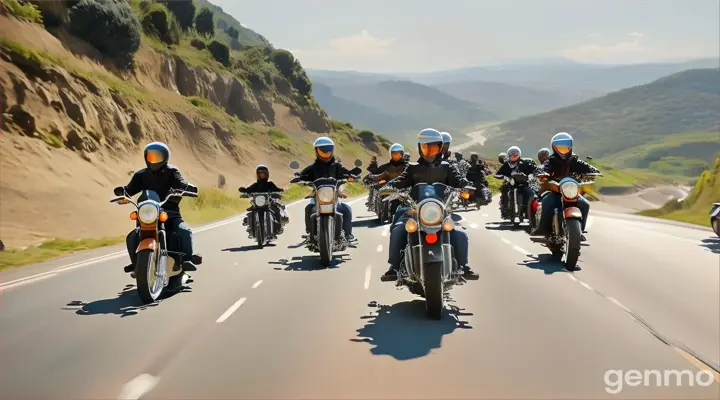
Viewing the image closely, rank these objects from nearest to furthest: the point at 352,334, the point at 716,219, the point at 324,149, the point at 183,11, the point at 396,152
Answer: the point at 352,334 → the point at 324,149 → the point at 716,219 → the point at 396,152 → the point at 183,11

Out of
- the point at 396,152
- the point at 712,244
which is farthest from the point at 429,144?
the point at 712,244

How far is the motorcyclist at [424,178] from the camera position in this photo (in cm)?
973

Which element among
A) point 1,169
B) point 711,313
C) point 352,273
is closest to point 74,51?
point 1,169

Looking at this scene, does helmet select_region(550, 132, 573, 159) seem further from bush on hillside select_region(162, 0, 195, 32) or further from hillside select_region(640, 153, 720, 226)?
bush on hillside select_region(162, 0, 195, 32)

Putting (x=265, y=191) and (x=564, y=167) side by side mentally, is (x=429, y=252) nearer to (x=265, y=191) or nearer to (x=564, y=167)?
(x=564, y=167)

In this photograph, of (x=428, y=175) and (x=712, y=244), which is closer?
(x=428, y=175)

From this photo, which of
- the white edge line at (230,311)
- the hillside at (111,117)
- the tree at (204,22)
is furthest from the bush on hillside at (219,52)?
the white edge line at (230,311)

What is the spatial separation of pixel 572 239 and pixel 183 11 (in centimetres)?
8693

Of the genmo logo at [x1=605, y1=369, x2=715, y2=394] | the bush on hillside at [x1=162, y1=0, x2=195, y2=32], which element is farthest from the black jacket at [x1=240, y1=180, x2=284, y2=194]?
the bush on hillside at [x1=162, y1=0, x2=195, y2=32]

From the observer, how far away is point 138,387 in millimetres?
6250

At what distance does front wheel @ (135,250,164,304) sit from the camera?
983 cm

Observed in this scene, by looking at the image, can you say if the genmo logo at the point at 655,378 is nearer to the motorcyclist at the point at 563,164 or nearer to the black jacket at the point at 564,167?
the motorcyclist at the point at 563,164

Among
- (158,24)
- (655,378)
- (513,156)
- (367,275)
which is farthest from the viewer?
(158,24)

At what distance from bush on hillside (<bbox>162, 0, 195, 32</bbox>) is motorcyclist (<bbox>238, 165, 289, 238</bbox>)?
255ft
